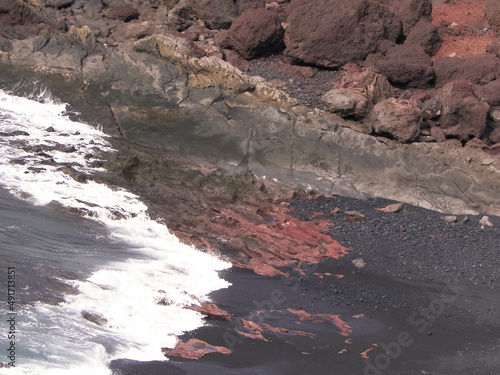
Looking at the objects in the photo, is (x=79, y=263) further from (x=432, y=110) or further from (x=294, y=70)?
(x=294, y=70)

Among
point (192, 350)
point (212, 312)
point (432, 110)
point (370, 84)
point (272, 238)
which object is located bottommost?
point (192, 350)

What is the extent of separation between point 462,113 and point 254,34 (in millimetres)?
4922

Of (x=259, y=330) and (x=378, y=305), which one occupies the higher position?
(x=378, y=305)

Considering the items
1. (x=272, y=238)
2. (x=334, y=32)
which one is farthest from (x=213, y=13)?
(x=272, y=238)

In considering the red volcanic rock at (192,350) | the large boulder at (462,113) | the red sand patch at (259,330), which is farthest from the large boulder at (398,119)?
the red volcanic rock at (192,350)

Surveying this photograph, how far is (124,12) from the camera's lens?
50.1 ft

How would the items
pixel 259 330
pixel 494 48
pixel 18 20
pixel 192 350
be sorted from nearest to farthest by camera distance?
pixel 192 350 < pixel 259 330 < pixel 18 20 < pixel 494 48

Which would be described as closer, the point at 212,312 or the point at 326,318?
the point at 212,312

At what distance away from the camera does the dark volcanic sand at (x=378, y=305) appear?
656 cm

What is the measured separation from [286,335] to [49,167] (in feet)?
17.2

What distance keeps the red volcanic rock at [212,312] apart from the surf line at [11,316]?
1956 mm

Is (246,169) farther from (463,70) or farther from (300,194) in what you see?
(463,70)

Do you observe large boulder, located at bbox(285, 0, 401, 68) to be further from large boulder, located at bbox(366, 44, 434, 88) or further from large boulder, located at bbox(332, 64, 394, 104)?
large boulder, located at bbox(332, 64, 394, 104)

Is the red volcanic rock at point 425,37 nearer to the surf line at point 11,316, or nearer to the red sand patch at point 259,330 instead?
the red sand patch at point 259,330
